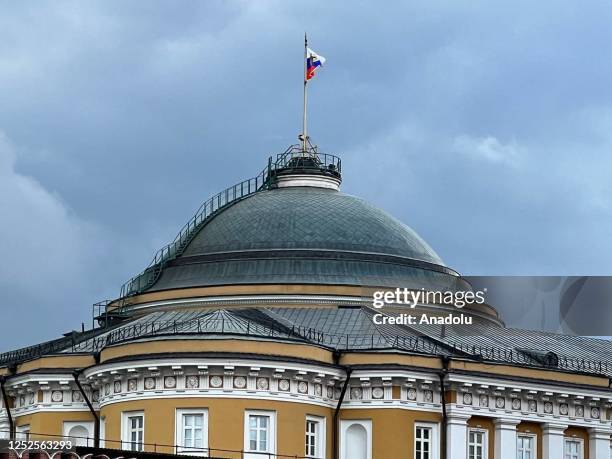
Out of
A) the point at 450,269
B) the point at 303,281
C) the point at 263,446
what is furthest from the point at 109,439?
the point at 450,269

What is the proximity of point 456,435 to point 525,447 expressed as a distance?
12.6 feet

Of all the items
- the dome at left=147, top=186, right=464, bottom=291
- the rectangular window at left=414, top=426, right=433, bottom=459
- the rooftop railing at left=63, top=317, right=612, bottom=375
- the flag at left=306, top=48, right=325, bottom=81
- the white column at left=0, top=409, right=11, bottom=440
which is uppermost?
the flag at left=306, top=48, right=325, bottom=81

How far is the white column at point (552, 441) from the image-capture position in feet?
292

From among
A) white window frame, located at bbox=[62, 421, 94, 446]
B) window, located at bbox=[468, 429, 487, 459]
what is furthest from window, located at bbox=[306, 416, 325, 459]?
white window frame, located at bbox=[62, 421, 94, 446]

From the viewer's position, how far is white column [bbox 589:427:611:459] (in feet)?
297

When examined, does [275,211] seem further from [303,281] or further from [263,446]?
[263,446]

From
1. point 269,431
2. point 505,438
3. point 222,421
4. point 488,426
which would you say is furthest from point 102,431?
point 505,438

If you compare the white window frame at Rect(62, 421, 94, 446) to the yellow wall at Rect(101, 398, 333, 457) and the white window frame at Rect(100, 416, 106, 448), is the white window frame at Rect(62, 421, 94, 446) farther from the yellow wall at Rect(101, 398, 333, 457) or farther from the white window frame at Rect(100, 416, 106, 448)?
the yellow wall at Rect(101, 398, 333, 457)

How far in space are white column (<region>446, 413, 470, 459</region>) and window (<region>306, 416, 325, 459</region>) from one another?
491 centimetres

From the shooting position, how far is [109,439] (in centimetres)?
8475

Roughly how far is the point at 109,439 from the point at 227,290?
1073 cm

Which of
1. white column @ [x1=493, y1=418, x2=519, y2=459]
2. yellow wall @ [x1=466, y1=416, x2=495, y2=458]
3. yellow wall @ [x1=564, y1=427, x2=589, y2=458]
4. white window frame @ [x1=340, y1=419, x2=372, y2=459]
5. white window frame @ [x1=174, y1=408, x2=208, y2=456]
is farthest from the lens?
yellow wall @ [x1=564, y1=427, x2=589, y2=458]

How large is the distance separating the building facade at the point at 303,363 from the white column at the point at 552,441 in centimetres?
6

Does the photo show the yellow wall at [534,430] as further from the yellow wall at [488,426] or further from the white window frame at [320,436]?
the white window frame at [320,436]
